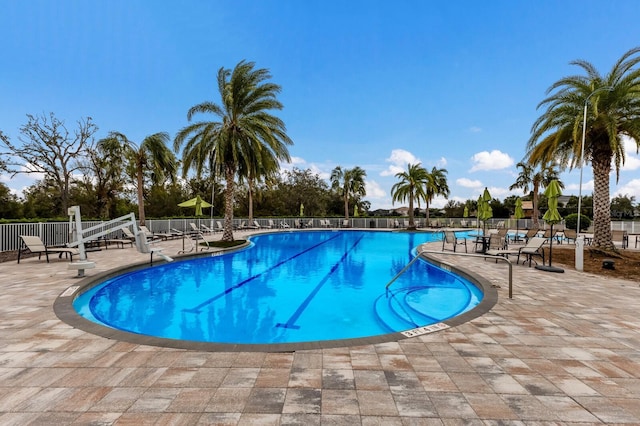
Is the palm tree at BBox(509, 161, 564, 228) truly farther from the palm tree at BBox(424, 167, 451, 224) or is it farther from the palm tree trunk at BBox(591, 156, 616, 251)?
the palm tree trunk at BBox(591, 156, 616, 251)

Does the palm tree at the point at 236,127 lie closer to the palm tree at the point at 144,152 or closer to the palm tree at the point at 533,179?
the palm tree at the point at 144,152

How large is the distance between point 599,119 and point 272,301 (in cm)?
1331

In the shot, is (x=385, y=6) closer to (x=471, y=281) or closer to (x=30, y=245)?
(x=471, y=281)

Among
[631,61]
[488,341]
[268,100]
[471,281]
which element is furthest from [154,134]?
[631,61]

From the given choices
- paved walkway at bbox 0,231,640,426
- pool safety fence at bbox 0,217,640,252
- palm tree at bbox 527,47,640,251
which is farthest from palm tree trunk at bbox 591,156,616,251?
pool safety fence at bbox 0,217,640,252

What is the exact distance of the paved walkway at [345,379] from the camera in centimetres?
222

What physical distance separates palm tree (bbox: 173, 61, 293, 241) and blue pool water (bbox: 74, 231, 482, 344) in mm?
6084

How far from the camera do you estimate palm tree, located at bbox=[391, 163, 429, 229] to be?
27594mm

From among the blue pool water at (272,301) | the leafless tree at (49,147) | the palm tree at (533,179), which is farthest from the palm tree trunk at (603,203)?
the leafless tree at (49,147)

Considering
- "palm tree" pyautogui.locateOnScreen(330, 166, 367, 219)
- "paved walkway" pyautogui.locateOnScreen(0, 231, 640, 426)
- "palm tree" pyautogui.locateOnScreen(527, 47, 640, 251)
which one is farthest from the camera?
"palm tree" pyautogui.locateOnScreen(330, 166, 367, 219)

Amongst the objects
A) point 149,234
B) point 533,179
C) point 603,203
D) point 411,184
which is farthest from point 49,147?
point 533,179

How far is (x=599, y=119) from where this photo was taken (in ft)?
36.8

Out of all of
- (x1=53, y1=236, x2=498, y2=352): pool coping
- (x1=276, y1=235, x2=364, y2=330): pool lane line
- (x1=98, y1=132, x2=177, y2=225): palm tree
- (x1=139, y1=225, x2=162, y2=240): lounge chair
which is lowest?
(x1=276, y1=235, x2=364, y2=330): pool lane line

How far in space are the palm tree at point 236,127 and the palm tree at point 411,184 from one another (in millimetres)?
15820
